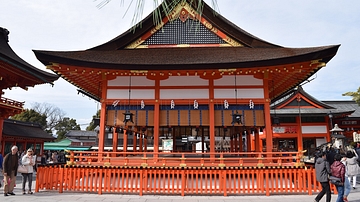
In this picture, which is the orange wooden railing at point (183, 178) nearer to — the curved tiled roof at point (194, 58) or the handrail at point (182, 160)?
the handrail at point (182, 160)

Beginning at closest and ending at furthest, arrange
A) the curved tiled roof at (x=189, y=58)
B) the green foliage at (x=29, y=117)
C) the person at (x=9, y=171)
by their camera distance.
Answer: the person at (x=9, y=171) → the curved tiled roof at (x=189, y=58) → the green foliage at (x=29, y=117)

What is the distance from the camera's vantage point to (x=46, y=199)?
7.78 m

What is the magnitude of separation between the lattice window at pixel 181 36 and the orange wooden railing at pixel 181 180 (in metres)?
6.37

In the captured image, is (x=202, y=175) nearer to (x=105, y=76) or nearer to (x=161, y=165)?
(x=161, y=165)

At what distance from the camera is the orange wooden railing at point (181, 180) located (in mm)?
8562

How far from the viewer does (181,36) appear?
40.5ft

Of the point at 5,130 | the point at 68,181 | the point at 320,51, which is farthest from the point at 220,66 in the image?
the point at 5,130

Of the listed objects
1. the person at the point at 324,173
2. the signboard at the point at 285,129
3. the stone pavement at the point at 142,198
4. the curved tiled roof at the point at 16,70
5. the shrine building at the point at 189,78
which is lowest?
the stone pavement at the point at 142,198

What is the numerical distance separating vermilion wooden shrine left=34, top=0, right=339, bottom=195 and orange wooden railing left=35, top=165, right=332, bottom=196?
34 mm

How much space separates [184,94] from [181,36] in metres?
3.24

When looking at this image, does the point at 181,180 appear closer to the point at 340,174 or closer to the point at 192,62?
the point at 192,62

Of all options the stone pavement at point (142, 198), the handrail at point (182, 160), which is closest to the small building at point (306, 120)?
the handrail at point (182, 160)

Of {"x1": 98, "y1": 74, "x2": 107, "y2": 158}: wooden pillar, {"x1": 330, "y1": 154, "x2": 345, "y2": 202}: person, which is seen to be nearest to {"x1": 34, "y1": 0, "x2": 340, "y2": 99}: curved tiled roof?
{"x1": 98, "y1": 74, "x2": 107, "y2": 158}: wooden pillar

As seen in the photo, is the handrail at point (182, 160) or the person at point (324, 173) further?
the handrail at point (182, 160)
